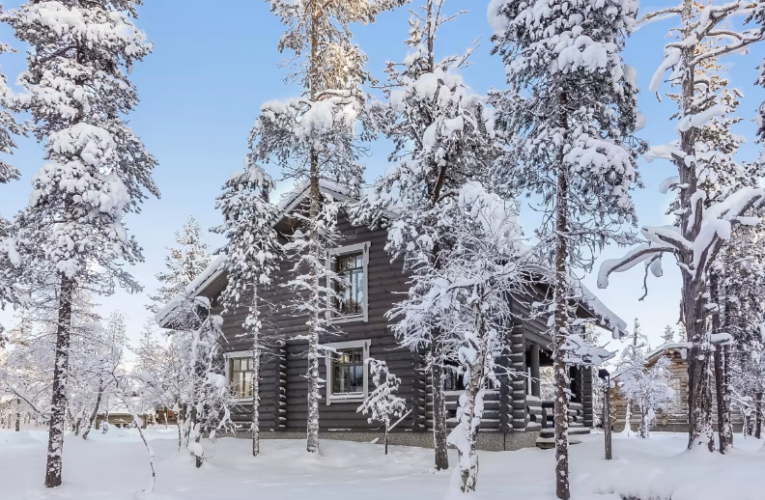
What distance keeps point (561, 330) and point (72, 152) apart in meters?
11.3

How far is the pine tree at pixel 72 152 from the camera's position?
13.9 metres

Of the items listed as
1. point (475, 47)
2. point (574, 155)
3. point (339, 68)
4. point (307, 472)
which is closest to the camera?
point (574, 155)

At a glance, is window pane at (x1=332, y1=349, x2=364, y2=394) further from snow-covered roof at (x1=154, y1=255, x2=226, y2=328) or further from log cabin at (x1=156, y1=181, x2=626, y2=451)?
snow-covered roof at (x1=154, y1=255, x2=226, y2=328)

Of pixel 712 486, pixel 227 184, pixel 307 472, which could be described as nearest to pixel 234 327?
pixel 227 184

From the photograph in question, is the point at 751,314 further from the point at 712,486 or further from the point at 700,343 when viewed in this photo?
the point at 712,486

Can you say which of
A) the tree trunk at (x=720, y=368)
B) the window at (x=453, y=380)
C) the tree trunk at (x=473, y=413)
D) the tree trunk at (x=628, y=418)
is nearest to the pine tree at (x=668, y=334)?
the tree trunk at (x=628, y=418)

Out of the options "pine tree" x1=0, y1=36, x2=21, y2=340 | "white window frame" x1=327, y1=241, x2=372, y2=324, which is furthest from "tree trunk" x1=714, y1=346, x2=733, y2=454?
"pine tree" x1=0, y1=36, x2=21, y2=340

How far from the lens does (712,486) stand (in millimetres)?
9898

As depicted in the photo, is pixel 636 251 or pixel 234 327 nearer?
pixel 636 251

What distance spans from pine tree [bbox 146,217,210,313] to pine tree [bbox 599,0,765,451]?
91.2ft

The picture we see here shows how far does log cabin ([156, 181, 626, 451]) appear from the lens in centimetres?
1784

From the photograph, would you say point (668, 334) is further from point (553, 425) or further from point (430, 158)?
point (430, 158)

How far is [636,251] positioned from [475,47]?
6.71 metres

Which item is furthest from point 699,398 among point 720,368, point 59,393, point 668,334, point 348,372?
point 668,334
